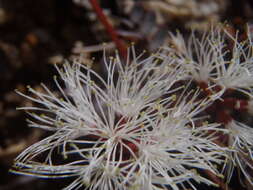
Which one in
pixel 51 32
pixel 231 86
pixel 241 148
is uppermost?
pixel 51 32

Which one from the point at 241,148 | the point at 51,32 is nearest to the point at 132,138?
the point at 241,148

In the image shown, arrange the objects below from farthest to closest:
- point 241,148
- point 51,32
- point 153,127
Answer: point 51,32 < point 241,148 < point 153,127

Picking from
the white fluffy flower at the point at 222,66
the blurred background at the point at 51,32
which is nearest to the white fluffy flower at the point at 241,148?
the white fluffy flower at the point at 222,66

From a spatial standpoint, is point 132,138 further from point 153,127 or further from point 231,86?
point 231,86

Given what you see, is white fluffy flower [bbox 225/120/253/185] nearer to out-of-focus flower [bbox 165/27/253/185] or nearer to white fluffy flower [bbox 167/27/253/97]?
out-of-focus flower [bbox 165/27/253/185]

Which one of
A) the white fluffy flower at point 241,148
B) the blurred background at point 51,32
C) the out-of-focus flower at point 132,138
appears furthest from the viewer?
the blurred background at point 51,32

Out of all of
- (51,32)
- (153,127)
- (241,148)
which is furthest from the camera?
(51,32)

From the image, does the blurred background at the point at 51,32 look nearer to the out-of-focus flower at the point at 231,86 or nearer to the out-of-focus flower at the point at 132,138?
the out-of-focus flower at the point at 231,86
